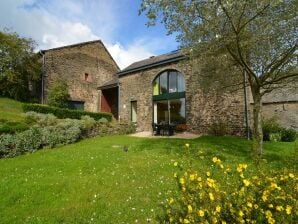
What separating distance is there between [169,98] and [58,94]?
32.6 ft

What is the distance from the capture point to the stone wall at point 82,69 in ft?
82.0

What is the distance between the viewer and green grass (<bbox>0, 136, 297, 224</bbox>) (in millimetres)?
4938

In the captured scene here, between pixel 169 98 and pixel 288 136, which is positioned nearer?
pixel 288 136

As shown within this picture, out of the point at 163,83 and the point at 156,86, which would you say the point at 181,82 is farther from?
the point at 156,86

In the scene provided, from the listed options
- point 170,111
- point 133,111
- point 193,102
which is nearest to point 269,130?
point 193,102

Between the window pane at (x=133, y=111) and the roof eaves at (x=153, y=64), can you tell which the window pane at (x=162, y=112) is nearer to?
the window pane at (x=133, y=111)

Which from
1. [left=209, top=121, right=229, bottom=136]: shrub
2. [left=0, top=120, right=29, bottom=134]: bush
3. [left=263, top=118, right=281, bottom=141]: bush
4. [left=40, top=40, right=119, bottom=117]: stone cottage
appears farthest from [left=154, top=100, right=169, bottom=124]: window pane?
[left=0, top=120, right=29, bottom=134]: bush

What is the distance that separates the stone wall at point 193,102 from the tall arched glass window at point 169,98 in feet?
1.39

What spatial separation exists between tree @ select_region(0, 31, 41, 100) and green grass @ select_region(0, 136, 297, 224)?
49.5ft

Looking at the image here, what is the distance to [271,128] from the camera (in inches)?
609

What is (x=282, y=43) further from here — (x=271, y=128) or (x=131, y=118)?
(x=131, y=118)

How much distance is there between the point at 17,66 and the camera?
22.3 m

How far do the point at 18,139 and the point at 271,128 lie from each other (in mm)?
13376

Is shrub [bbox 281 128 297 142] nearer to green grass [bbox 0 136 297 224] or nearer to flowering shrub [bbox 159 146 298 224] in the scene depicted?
green grass [bbox 0 136 297 224]
